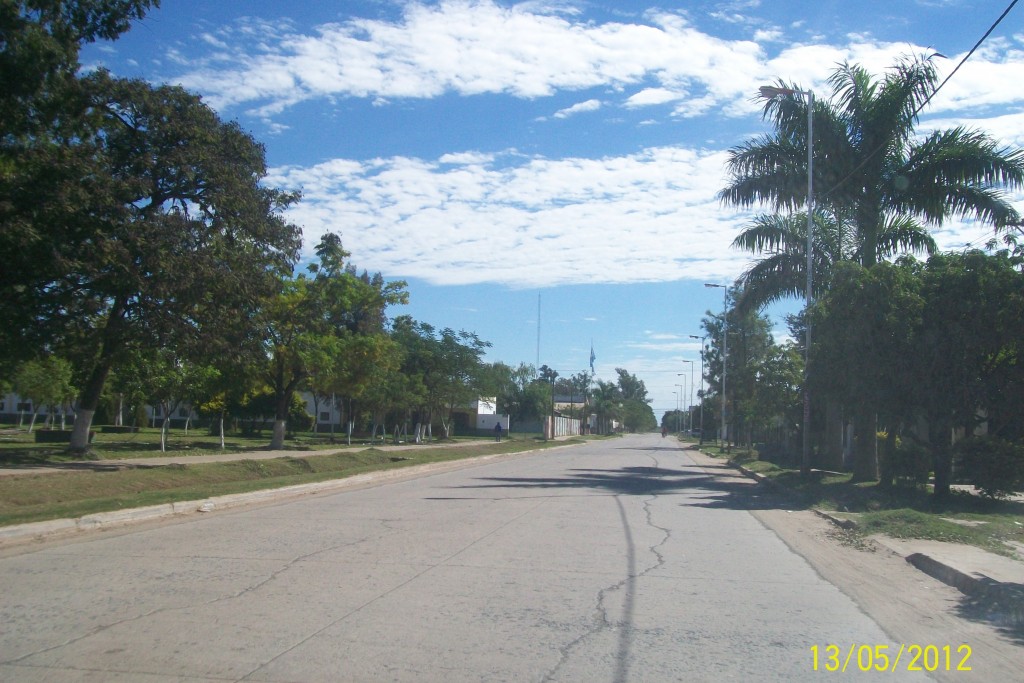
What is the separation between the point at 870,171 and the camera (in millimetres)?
27234

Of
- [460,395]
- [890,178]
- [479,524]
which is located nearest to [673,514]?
[479,524]

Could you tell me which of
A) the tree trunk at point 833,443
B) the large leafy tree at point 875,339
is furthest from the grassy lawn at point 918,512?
the tree trunk at point 833,443

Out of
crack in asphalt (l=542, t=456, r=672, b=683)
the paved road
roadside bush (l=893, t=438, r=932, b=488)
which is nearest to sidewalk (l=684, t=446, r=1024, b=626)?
the paved road

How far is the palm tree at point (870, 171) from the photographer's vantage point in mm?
26109

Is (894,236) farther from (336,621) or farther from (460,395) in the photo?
(460,395)

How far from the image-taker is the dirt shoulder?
7324 millimetres

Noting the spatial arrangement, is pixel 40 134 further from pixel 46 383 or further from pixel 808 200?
pixel 46 383

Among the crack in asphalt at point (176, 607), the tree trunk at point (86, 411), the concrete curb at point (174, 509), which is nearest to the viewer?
the crack in asphalt at point (176, 607)

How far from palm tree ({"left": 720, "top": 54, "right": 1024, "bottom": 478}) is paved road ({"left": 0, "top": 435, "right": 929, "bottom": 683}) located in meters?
14.8

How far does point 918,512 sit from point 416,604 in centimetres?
1236

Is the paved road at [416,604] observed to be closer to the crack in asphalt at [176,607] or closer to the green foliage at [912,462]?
the crack in asphalt at [176,607]

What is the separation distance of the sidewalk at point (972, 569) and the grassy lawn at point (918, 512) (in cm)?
48

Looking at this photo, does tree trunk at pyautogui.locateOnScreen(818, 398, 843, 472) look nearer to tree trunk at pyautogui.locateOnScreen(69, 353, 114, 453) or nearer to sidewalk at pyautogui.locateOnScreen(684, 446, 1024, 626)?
sidewalk at pyautogui.locateOnScreen(684, 446, 1024, 626)

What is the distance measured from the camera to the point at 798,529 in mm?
16172
